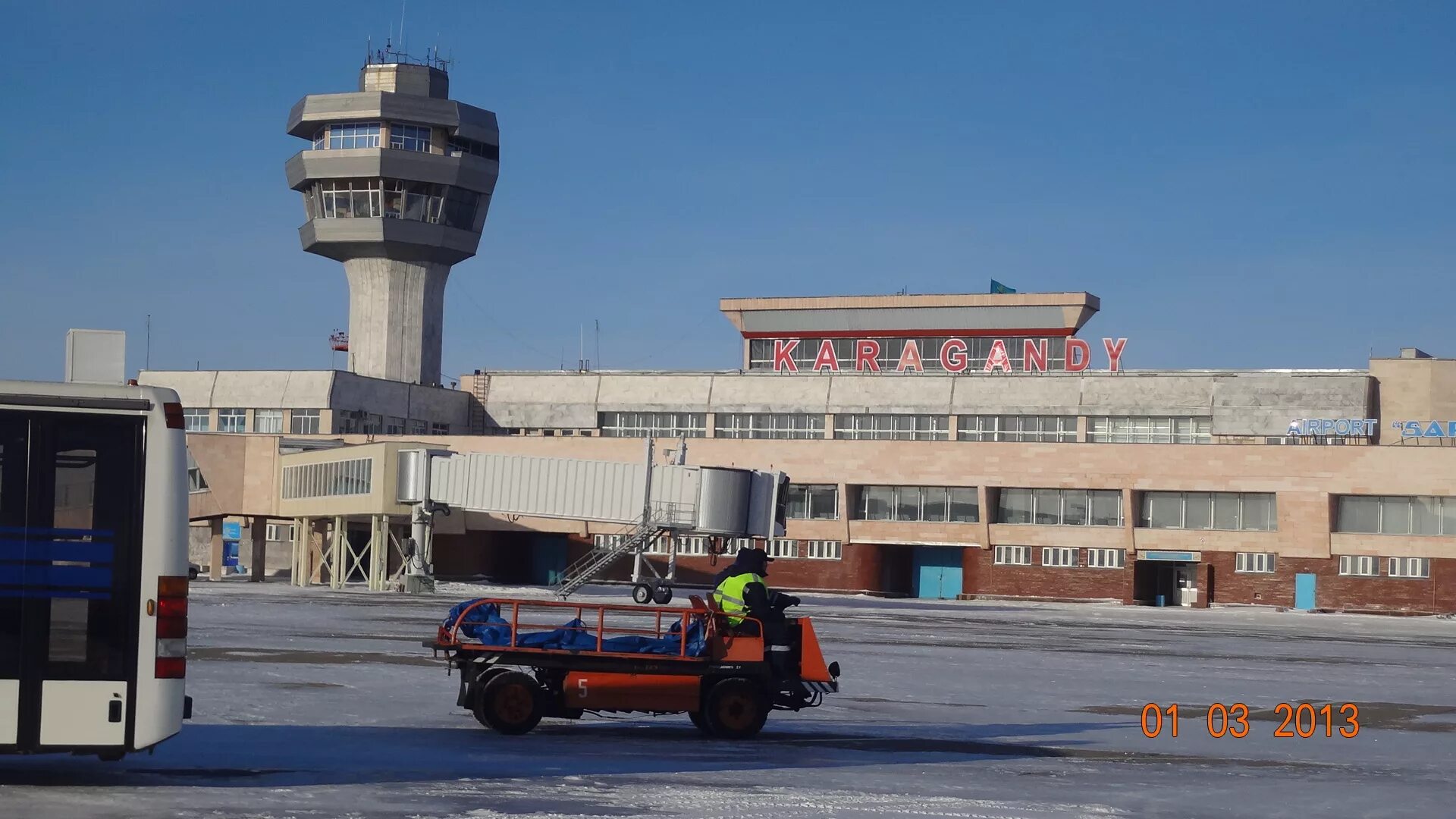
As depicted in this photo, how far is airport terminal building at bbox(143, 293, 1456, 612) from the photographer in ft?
264

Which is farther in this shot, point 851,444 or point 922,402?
point 922,402

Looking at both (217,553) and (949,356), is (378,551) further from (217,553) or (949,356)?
(949,356)

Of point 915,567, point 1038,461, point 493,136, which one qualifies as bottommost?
point 915,567

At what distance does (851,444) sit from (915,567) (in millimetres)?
8216

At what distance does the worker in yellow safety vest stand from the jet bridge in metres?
51.2

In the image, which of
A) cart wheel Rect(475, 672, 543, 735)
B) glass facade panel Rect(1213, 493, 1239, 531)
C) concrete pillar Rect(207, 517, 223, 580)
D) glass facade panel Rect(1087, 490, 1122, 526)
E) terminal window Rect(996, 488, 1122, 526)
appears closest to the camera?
cart wheel Rect(475, 672, 543, 735)

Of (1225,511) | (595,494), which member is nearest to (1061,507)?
(1225,511)

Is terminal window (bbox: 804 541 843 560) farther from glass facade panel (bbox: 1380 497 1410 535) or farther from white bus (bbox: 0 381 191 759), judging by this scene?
white bus (bbox: 0 381 191 759)

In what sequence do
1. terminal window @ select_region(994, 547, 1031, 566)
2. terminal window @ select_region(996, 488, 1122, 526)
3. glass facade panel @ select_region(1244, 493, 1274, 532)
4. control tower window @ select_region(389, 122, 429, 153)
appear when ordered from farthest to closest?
control tower window @ select_region(389, 122, 429, 153) < terminal window @ select_region(994, 547, 1031, 566) < terminal window @ select_region(996, 488, 1122, 526) < glass facade panel @ select_region(1244, 493, 1274, 532)

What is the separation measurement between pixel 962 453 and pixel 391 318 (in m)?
42.9

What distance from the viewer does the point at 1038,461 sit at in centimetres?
8556

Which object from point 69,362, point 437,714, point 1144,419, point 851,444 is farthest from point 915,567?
point 69,362

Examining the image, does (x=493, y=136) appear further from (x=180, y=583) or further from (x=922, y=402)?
(x=180, y=583)

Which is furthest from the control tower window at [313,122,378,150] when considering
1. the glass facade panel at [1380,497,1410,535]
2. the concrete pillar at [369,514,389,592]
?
the glass facade panel at [1380,497,1410,535]
